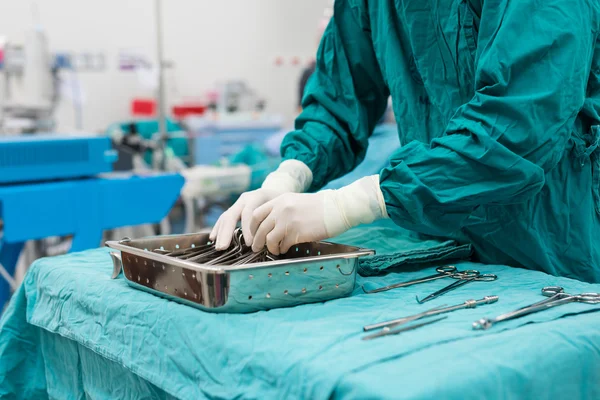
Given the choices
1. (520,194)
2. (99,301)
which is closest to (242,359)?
(99,301)

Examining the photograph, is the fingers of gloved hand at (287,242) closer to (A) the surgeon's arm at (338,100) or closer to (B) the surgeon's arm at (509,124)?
(B) the surgeon's arm at (509,124)

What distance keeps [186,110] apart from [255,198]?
15.1 ft

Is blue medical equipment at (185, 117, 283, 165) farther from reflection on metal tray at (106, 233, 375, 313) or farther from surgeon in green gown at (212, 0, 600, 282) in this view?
reflection on metal tray at (106, 233, 375, 313)

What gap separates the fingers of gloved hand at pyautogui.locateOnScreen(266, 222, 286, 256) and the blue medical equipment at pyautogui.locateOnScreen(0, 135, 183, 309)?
1.44 meters

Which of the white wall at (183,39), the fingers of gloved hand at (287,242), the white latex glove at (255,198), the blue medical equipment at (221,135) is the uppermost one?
the white wall at (183,39)

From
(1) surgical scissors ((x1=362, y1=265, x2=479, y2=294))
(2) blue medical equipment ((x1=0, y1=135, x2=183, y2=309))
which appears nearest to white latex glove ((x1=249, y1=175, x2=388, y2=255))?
(1) surgical scissors ((x1=362, y1=265, x2=479, y2=294))

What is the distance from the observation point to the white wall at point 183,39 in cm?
545

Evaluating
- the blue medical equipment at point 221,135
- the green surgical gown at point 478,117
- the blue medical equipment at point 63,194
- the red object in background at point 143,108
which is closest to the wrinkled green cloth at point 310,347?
the green surgical gown at point 478,117

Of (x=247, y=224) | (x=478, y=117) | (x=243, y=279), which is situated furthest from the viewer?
(x=247, y=224)

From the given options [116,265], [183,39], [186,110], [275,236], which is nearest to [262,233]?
[275,236]

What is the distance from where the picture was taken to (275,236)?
103cm

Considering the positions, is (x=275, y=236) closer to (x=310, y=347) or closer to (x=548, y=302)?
(x=310, y=347)

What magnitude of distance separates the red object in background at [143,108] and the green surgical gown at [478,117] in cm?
426

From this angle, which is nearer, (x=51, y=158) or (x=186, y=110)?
(x=51, y=158)
